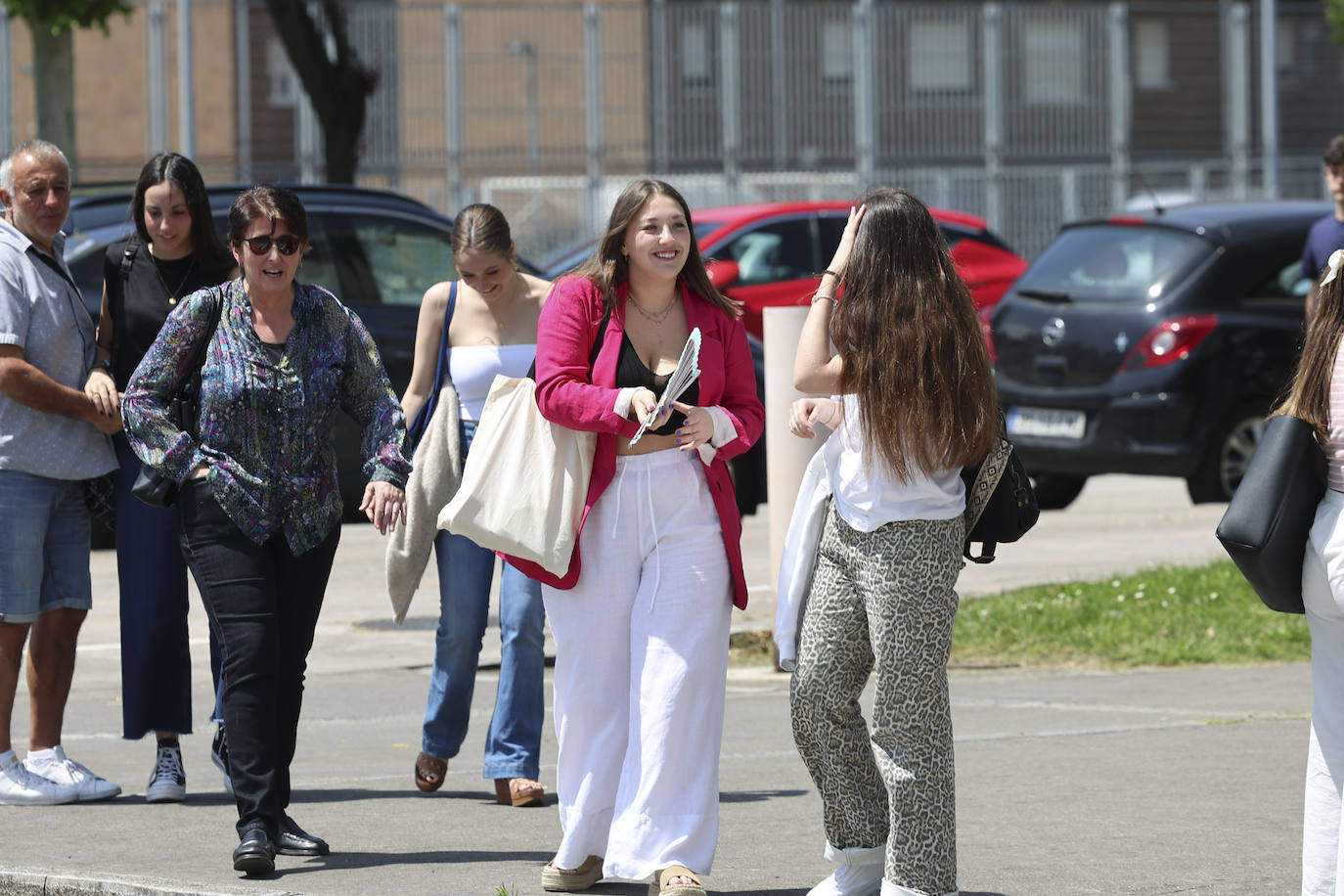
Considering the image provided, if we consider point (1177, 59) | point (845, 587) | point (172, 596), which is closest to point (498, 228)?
point (172, 596)

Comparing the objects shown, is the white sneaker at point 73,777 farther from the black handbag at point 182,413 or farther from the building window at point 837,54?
the building window at point 837,54

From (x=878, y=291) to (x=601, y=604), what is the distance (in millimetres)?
1057

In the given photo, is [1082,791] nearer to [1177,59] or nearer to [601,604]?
[601,604]

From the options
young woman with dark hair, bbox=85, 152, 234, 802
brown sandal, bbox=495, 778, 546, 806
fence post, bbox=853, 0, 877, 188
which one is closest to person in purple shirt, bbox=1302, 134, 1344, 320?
brown sandal, bbox=495, 778, 546, 806

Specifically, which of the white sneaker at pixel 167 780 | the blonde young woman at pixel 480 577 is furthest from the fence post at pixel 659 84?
the white sneaker at pixel 167 780

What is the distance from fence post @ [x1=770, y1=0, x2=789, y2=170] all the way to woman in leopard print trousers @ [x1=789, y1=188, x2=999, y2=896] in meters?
25.0

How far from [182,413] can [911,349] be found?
2108 millimetres

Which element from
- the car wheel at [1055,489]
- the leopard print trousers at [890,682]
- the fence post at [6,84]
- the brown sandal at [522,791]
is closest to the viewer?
the leopard print trousers at [890,682]

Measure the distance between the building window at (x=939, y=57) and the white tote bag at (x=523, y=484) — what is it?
25.2 m

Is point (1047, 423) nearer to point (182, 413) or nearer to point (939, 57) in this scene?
point (182, 413)

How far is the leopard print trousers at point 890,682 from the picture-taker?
4875 mm

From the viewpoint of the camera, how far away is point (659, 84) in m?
28.4

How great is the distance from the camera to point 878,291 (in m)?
4.95

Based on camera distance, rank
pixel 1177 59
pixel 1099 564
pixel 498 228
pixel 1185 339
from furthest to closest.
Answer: pixel 1177 59
pixel 1185 339
pixel 1099 564
pixel 498 228
